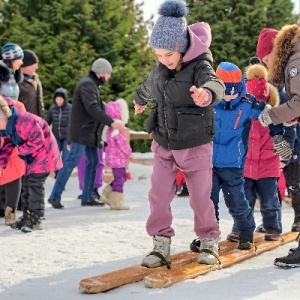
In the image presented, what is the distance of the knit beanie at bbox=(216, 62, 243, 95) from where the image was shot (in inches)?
180

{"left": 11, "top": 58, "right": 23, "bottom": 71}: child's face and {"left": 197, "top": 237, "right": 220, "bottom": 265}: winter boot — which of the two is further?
{"left": 11, "top": 58, "right": 23, "bottom": 71}: child's face

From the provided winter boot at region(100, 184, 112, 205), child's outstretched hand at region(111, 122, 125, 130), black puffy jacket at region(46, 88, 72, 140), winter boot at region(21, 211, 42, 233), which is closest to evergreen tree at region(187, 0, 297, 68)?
black puffy jacket at region(46, 88, 72, 140)

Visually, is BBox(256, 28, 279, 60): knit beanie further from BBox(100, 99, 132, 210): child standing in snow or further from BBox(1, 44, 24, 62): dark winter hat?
BBox(100, 99, 132, 210): child standing in snow

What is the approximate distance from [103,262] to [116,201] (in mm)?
3107

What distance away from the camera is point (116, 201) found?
7508mm

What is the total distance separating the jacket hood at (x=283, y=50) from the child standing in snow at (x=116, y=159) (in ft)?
11.7

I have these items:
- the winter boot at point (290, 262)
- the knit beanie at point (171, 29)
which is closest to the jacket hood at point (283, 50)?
the knit beanie at point (171, 29)

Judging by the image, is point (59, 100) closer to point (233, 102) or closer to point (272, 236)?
point (272, 236)

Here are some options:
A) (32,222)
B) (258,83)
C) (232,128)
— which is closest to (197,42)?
(232,128)

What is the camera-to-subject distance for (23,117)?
5520 millimetres

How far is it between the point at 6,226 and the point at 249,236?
2.44m

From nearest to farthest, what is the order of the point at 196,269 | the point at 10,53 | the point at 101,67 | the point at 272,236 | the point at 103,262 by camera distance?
the point at 196,269 → the point at 103,262 → the point at 272,236 → the point at 10,53 → the point at 101,67

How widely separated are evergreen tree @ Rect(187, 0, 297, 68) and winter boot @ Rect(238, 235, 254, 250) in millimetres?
13520

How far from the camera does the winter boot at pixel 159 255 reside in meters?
4.01
